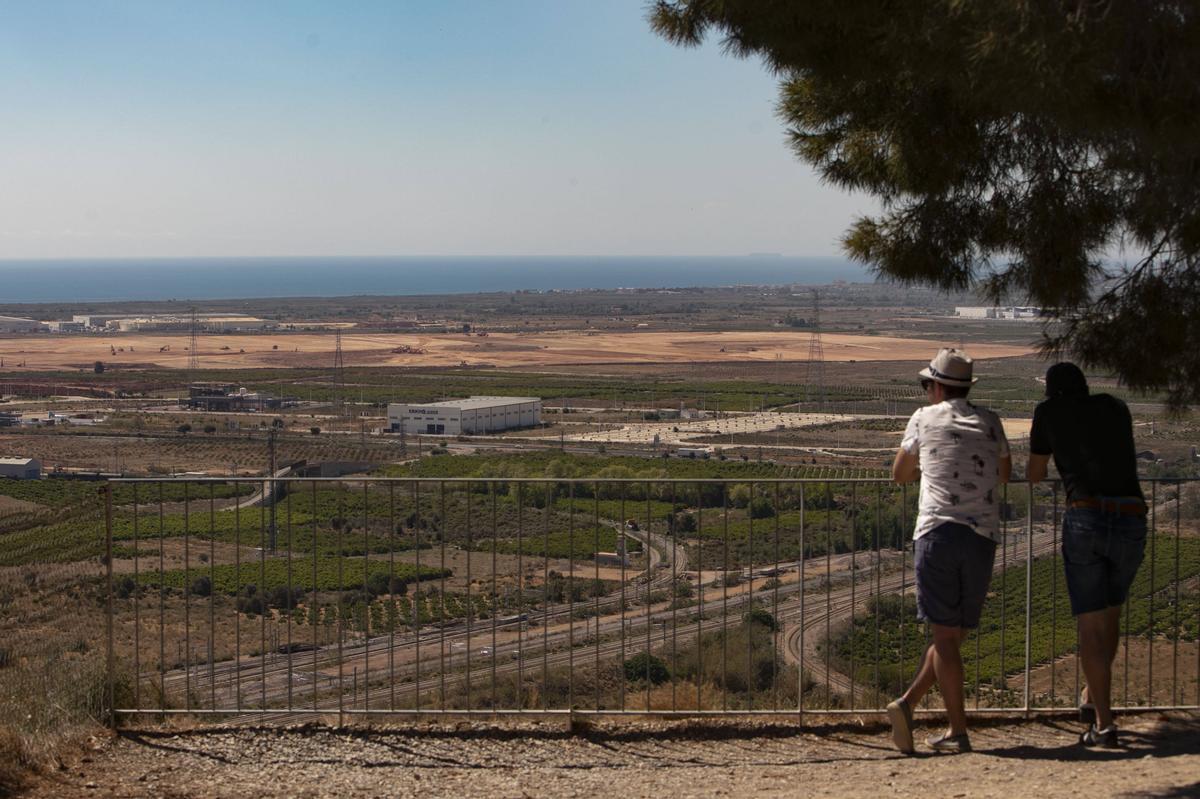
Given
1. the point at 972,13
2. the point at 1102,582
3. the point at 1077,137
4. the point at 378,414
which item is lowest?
the point at 378,414

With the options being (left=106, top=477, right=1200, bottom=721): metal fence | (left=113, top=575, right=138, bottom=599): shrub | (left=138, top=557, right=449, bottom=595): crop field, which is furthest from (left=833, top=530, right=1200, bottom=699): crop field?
(left=113, top=575, right=138, bottom=599): shrub

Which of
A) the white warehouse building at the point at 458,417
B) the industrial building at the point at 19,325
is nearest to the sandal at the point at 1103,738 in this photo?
the white warehouse building at the point at 458,417

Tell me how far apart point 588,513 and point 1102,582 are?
593 centimetres

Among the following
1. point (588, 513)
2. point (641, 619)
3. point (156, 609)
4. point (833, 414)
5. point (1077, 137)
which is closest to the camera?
point (1077, 137)

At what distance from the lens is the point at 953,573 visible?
17.5 feet

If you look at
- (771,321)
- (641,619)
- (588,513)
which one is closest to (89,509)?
(588,513)

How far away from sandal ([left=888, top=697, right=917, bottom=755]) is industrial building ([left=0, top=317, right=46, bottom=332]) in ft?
415

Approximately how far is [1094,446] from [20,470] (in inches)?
1465

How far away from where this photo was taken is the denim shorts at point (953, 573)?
17.4 feet

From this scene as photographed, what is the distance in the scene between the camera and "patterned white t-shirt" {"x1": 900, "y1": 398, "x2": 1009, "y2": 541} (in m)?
5.28

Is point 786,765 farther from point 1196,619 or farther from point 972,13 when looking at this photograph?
point 1196,619

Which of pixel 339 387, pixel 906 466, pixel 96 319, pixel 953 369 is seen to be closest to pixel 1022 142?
pixel 953 369

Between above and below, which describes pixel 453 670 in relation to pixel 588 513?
below

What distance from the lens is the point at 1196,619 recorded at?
8.35 meters
